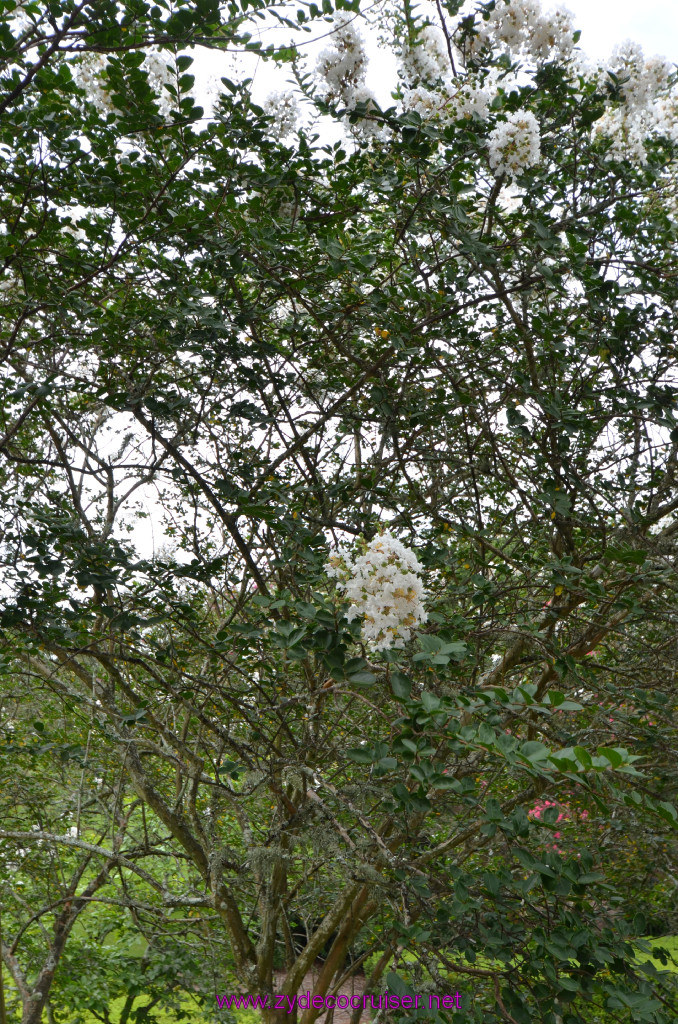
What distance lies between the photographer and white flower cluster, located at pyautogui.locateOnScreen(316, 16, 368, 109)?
2021 millimetres

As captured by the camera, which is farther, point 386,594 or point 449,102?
point 449,102

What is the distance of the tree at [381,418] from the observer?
1.66 meters

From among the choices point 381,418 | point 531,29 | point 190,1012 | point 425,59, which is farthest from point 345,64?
point 190,1012

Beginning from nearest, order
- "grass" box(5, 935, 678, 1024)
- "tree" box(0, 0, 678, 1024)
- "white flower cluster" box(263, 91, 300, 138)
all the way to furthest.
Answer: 1. "tree" box(0, 0, 678, 1024)
2. "white flower cluster" box(263, 91, 300, 138)
3. "grass" box(5, 935, 678, 1024)

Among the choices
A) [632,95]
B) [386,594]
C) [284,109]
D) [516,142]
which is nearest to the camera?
[386,594]

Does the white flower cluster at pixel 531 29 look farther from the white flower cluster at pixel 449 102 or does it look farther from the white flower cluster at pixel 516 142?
the white flower cluster at pixel 516 142

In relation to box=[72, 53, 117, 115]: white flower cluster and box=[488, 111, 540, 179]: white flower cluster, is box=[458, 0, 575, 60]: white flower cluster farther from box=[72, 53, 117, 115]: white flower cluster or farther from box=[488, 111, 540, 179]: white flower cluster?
box=[72, 53, 117, 115]: white flower cluster

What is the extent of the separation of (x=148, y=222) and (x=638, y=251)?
1486 millimetres

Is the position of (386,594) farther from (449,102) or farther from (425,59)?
(425,59)

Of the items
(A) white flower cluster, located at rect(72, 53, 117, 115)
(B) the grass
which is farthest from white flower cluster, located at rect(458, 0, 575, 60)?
(B) the grass

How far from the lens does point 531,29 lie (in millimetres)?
2268

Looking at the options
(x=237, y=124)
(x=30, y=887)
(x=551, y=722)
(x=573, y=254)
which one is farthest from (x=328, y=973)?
(x=237, y=124)

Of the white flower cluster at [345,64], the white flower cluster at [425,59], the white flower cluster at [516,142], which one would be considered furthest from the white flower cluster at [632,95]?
the white flower cluster at [345,64]

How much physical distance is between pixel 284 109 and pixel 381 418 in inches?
52.2
